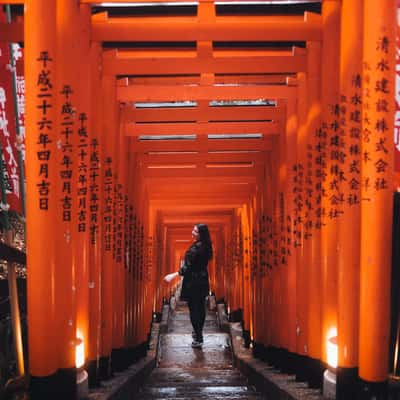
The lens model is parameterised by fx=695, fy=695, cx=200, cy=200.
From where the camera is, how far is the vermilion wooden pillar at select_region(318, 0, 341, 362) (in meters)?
6.35

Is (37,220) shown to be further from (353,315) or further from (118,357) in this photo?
(118,357)

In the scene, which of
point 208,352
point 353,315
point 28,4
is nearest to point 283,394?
point 353,315

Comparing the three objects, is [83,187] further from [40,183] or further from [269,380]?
[269,380]

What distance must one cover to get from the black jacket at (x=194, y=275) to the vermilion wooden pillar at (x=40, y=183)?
7.05 m

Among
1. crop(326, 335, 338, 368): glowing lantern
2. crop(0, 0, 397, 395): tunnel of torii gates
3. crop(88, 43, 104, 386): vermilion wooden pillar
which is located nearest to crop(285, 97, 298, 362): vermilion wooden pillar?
crop(0, 0, 397, 395): tunnel of torii gates

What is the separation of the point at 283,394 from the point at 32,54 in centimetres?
409

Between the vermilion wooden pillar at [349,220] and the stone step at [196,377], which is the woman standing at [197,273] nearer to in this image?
the stone step at [196,377]

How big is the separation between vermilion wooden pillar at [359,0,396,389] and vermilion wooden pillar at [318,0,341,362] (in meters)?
1.46

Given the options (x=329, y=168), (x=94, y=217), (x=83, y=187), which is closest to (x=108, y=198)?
(x=94, y=217)

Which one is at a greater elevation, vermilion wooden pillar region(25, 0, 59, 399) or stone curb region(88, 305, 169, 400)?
vermilion wooden pillar region(25, 0, 59, 399)

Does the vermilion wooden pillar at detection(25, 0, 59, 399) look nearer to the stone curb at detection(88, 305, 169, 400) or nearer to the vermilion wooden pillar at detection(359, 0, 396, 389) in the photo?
the stone curb at detection(88, 305, 169, 400)

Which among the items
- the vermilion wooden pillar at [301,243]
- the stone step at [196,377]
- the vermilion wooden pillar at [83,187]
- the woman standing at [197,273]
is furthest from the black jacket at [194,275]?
the vermilion wooden pillar at [83,187]

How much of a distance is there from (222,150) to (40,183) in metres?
7.49

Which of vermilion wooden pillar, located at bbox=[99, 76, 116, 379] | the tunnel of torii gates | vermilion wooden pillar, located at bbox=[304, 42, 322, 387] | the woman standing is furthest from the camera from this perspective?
the woman standing
